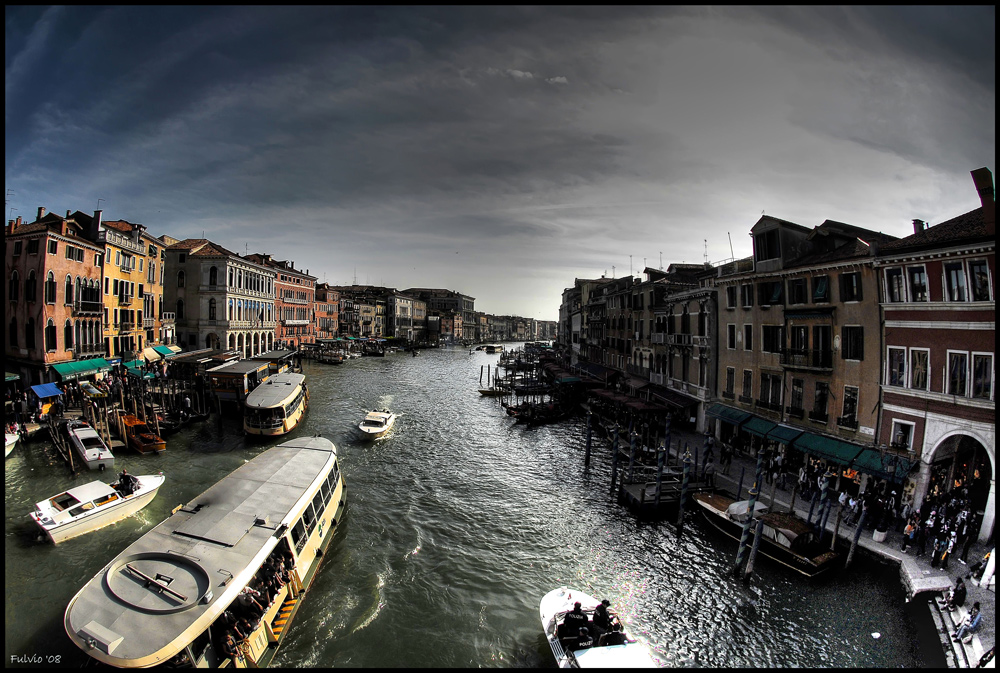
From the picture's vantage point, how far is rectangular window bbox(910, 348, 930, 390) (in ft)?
64.9

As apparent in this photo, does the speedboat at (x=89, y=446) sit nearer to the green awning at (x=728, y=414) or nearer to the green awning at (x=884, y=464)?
the green awning at (x=728, y=414)

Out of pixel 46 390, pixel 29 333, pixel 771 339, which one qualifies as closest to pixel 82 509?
pixel 46 390

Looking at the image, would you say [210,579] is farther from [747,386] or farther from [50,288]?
[50,288]

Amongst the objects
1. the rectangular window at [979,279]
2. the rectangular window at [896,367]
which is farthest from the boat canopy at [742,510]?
the rectangular window at [979,279]

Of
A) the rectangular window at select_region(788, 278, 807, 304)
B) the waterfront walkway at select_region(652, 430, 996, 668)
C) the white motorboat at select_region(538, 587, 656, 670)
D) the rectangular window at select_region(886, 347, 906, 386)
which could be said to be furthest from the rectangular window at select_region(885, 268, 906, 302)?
the white motorboat at select_region(538, 587, 656, 670)

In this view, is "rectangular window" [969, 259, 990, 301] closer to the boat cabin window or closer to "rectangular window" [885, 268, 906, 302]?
"rectangular window" [885, 268, 906, 302]

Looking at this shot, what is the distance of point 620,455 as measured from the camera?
102 feet

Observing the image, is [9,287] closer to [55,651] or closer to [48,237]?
[48,237]

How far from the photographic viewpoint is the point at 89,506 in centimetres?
1895

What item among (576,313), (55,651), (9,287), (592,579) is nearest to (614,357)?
(576,313)

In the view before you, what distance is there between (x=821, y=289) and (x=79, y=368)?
4907cm

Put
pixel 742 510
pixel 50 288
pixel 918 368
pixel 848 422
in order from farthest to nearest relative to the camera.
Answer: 1. pixel 50 288
2. pixel 848 422
3. pixel 742 510
4. pixel 918 368

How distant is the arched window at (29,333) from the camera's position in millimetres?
33125

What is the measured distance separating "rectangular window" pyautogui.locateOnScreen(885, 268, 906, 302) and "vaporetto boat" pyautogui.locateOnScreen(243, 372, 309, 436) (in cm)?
3467
